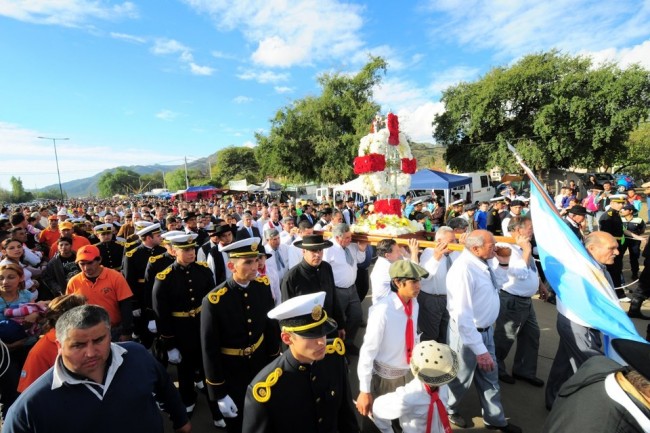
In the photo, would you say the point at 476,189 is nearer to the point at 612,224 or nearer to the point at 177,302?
the point at 612,224

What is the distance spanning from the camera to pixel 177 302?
3.83 metres

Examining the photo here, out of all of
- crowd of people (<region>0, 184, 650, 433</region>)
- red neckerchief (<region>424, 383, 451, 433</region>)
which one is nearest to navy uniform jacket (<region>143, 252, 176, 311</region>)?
crowd of people (<region>0, 184, 650, 433</region>)

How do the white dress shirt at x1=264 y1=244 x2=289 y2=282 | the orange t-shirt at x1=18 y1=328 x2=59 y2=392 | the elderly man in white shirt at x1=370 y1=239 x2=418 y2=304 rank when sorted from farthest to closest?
1. the white dress shirt at x1=264 y1=244 x2=289 y2=282
2. the elderly man in white shirt at x1=370 y1=239 x2=418 y2=304
3. the orange t-shirt at x1=18 y1=328 x2=59 y2=392

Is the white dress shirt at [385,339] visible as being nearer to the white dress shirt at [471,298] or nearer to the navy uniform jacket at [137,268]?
the white dress shirt at [471,298]

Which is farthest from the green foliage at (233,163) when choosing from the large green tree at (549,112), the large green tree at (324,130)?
the large green tree at (549,112)

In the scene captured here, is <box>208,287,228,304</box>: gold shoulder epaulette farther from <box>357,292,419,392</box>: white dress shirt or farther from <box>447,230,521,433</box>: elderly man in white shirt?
<box>447,230,521,433</box>: elderly man in white shirt

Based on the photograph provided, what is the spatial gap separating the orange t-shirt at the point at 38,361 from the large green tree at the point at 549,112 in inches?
1084

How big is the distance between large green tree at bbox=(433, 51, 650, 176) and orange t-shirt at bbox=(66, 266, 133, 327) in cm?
2662

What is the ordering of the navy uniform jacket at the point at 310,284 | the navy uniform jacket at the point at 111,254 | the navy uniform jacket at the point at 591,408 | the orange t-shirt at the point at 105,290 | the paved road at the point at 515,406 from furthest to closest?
the navy uniform jacket at the point at 111,254 → the navy uniform jacket at the point at 310,284 → the orange t-shirt at the point at 105,290 → the paved road at the point at 515,406 → the navy uniform jacket at the point at 591,408

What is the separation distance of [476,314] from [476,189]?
70.6 ft

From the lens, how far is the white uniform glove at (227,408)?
114 inches

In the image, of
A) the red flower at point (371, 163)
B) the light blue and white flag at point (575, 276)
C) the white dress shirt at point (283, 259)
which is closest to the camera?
the light blue and white flag at point (575, 276)

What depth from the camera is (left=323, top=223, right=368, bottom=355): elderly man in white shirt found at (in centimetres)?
511

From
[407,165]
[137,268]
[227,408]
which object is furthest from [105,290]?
[407,165]
